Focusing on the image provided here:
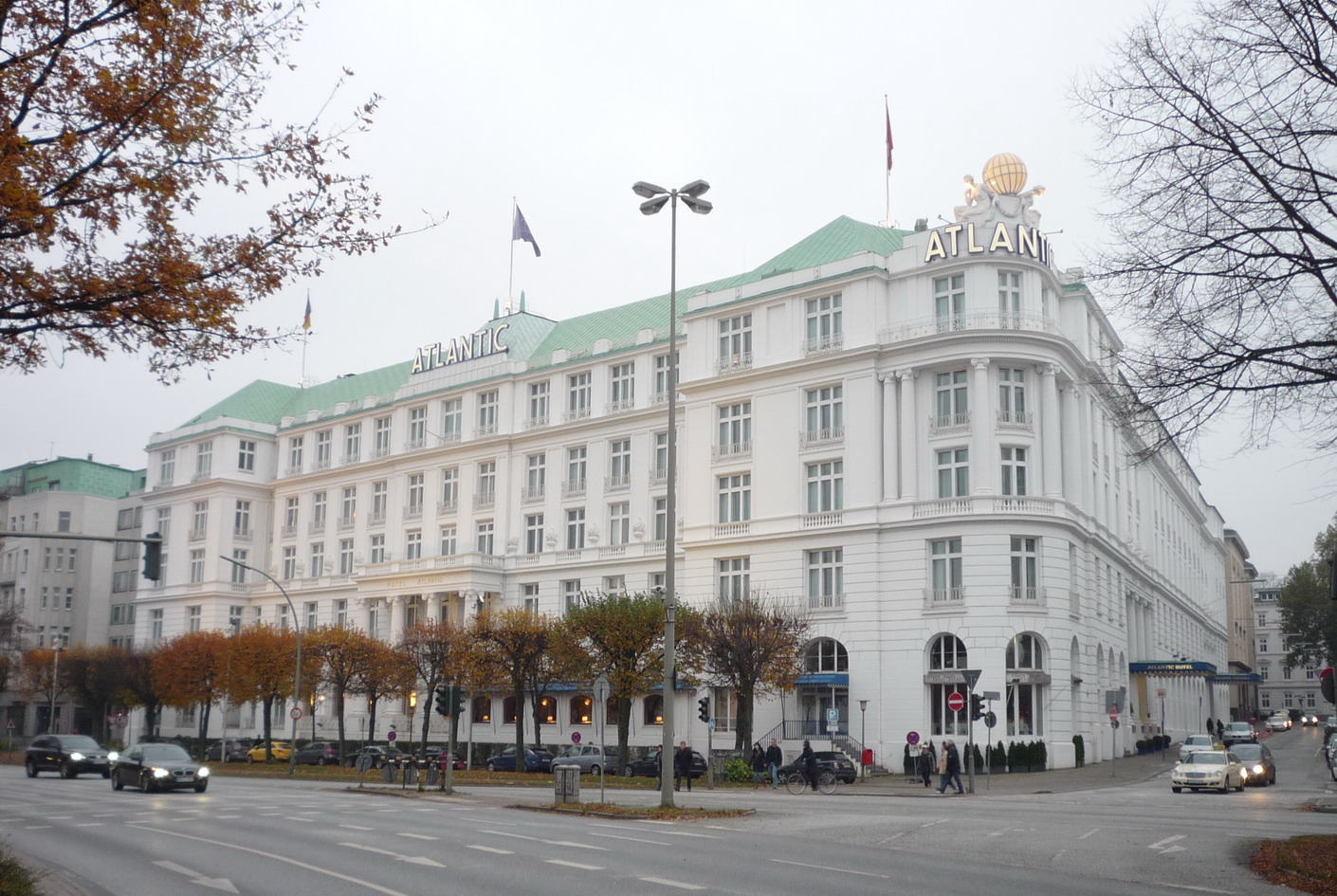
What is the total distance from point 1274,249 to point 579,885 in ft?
38.8

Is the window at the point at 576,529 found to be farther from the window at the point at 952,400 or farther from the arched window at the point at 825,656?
the window at the point at 952,400

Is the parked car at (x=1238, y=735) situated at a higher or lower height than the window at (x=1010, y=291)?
lower

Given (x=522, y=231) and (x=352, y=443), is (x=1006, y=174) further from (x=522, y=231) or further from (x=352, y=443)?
(x=352, y=443)

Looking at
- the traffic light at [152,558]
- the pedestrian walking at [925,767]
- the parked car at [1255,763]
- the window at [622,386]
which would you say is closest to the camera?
the traffic light at [152,558]

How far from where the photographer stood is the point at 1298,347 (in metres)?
15.3

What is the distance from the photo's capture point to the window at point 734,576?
59312mm

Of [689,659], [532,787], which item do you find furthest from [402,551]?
[532,787]

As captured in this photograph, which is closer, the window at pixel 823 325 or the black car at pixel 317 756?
the window at pixel 823 325

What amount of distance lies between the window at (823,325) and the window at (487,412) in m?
23.1

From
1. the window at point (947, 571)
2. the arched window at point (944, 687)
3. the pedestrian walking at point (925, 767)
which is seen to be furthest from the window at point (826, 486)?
the pedestrian walking at point (925, 767)

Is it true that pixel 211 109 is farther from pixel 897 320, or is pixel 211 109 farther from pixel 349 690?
pixel 349 690

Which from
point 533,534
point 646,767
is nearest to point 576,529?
point 533,534

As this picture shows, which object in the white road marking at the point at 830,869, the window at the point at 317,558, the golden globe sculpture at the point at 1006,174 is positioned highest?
the golden globe sculpture at the point at 1006,174

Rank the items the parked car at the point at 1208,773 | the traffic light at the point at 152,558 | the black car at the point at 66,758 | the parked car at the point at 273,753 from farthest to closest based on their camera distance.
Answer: the parked car at the point at 273,753 → the black car at the point at 66,758 → the parked car at the point at 1208,773 → the traffic light at the point at 152,558
